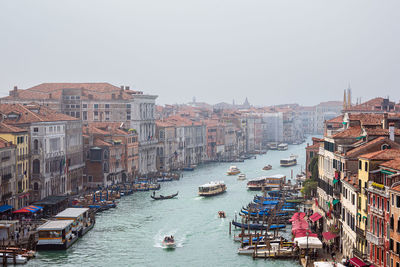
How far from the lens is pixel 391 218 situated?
20406 millimetres

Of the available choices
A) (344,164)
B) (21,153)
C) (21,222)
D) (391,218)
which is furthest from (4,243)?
(391,218)

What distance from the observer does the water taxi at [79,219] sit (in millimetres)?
32525

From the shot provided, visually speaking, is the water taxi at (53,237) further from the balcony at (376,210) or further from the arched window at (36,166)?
the balcony at (376,210)

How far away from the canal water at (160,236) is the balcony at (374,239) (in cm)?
497

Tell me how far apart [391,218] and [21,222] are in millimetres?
18821

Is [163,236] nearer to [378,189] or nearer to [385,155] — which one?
[385,155]

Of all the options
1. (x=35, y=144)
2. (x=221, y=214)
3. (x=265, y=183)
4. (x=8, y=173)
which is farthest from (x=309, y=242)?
(x=265, y=183)

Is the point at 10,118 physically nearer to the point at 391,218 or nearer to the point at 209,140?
the point at 391,218

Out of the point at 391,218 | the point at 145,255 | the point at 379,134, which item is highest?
the point at 379,134

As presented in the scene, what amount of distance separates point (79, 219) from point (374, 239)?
1578 cm

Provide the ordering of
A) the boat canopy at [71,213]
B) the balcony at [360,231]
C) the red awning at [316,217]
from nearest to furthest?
the balcony at [360,231] < the red awning at [316,217] < the boat canopy at [71,213]

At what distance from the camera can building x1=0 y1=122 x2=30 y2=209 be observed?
123 ft

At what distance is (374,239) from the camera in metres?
21.6

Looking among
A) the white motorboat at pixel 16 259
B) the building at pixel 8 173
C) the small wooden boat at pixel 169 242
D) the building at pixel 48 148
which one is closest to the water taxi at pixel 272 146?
the building at pixel 48 148
